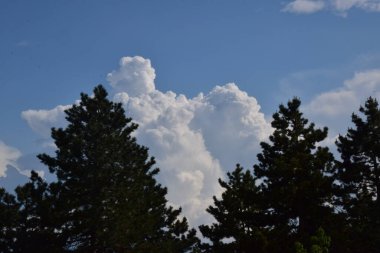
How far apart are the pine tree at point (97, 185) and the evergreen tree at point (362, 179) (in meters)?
14.3

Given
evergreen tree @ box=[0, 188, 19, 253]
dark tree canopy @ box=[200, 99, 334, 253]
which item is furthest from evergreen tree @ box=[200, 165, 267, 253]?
evergreen tree @ box=[0, 188, 19, 253]

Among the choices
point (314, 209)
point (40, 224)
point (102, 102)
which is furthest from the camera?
point (102, 102)

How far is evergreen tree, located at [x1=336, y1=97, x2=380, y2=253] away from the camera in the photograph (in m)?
36.9

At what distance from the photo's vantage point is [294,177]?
37094 mm

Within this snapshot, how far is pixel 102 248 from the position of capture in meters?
37.9

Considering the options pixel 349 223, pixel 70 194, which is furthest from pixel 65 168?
pixel 349 223

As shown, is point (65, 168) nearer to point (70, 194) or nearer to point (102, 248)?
point (70, 194)

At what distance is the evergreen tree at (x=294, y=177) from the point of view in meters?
35.8

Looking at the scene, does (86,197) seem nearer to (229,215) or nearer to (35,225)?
(35,225)

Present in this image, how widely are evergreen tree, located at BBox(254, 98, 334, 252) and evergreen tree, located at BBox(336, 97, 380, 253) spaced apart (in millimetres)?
2278

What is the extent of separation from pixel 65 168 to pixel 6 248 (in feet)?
23.0

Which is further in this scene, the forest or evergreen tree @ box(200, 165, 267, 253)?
evergreen tree @ box(200, 165, 267, 253)

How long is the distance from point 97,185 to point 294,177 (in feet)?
47.3

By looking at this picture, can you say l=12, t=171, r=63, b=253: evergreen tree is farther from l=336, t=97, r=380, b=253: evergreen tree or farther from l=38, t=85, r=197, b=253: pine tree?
l=336, t=97, r=380, b=253: evergreen tree
